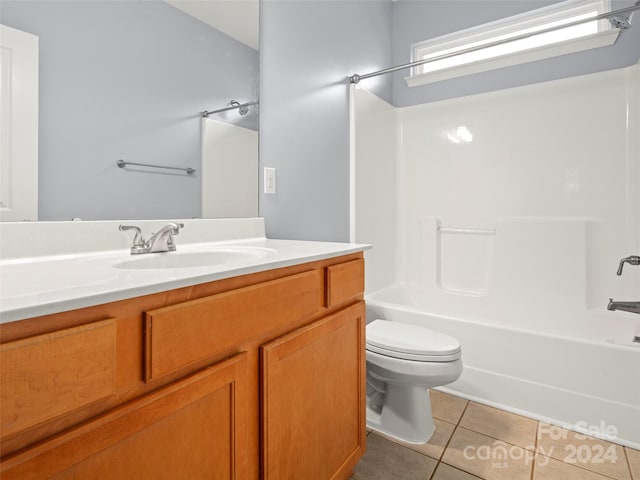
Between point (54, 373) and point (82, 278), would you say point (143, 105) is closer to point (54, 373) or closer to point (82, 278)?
point (82, 278)

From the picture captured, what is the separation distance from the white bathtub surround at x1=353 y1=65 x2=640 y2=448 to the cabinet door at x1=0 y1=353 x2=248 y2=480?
1.44 meters

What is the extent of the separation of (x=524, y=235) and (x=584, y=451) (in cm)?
126

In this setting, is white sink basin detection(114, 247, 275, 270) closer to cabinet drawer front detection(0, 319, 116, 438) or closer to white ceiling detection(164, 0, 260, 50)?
cabinet drawer front detection(0, 319, 116, 438)

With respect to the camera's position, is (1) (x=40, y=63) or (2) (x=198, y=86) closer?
(1) (x=40, y=63)

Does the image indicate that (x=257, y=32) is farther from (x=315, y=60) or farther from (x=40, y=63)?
(x=40, y=63)

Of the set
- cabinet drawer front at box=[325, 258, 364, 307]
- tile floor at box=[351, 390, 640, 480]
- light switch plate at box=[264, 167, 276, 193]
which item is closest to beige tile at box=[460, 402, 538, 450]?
tile floor at box=[351, 390, 640, 480]

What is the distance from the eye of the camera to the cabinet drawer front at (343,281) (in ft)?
3.72

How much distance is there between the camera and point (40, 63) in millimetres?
990

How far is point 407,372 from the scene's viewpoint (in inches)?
58.9

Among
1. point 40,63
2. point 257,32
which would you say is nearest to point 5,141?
point 40,63

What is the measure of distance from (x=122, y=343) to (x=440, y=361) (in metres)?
1.24

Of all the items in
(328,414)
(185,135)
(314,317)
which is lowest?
(328,414)

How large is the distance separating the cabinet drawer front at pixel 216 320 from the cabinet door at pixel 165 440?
49 mm

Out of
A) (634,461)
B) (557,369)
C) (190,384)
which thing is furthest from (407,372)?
(190,384)
